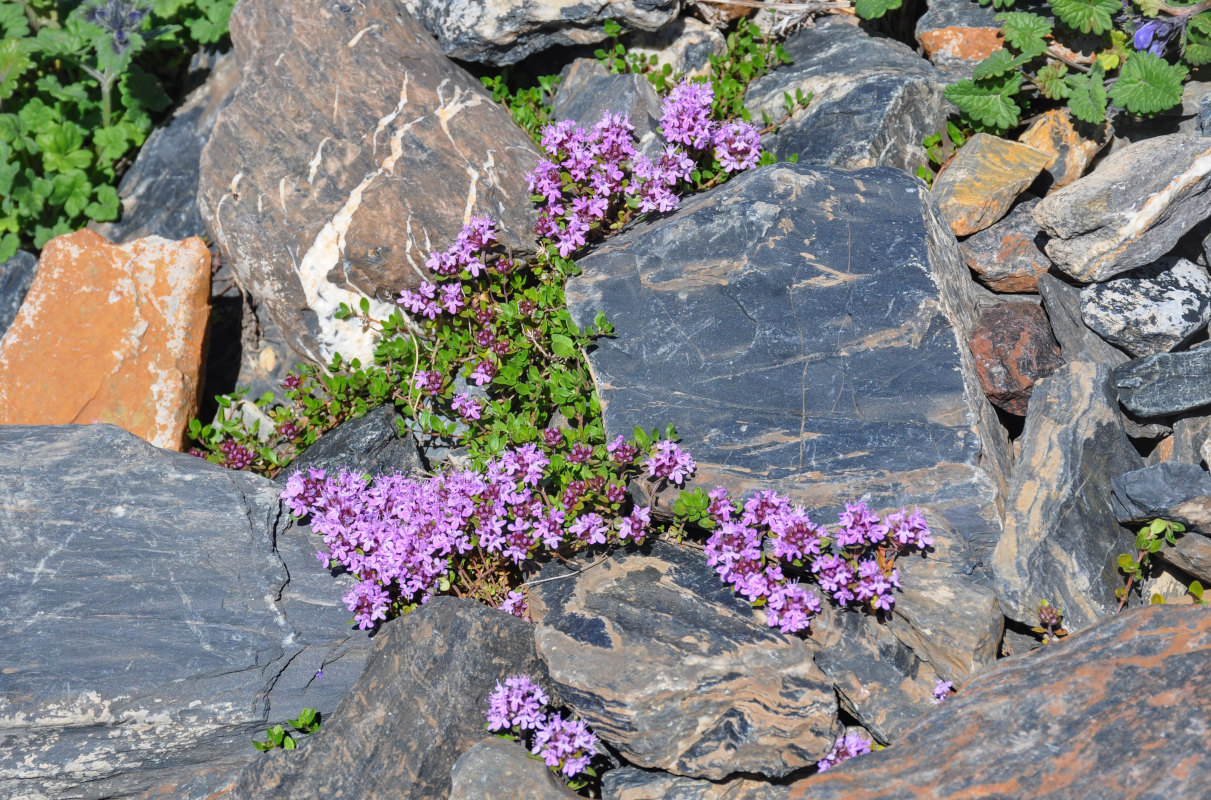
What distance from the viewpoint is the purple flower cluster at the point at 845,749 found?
4844mm

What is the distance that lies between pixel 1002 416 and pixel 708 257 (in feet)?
7.40

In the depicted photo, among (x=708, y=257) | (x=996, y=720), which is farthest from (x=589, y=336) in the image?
(x=996, y=720)

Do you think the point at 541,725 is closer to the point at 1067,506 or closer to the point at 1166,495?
the point at 1067,506

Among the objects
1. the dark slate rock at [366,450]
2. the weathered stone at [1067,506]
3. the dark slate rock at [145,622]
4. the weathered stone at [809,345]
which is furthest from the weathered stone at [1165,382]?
the dark slate rock at [145,622]

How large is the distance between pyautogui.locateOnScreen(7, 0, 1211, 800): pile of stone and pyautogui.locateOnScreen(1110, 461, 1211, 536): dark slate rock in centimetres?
2

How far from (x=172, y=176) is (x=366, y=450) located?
4.07 meters

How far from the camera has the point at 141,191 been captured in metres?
8.76

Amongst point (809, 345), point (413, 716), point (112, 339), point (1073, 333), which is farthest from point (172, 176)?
point (1073, 333)

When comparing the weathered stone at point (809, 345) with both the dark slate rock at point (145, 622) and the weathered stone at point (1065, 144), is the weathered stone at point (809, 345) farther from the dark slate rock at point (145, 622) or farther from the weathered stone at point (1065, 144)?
the dark slate rock at point (145, 622)

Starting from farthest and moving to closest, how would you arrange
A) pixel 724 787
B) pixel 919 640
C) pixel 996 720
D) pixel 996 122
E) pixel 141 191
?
1. pixel 141 191
2. pixel 996 122
3. pixel 919 640
4. pixel 724 787
5. pixel 996 720

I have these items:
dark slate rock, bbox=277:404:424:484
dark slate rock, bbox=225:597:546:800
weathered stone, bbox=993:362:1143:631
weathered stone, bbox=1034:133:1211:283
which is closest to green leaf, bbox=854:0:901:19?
weathered stone, bbox=1034:133:1211:283

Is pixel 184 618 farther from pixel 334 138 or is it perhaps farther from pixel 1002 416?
pixel 1002 416

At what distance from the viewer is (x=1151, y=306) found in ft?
18.9

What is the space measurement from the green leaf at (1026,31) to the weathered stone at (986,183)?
0.71 metres
